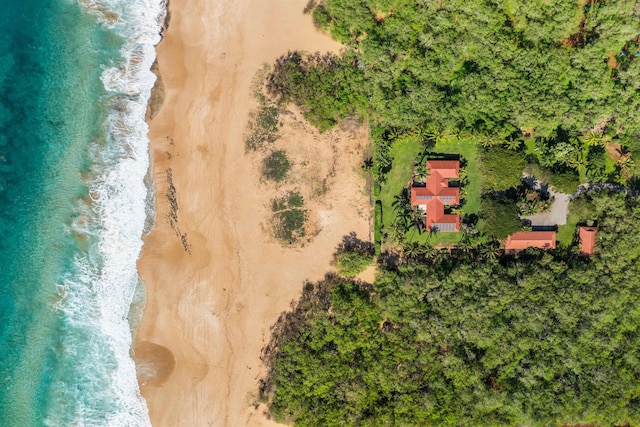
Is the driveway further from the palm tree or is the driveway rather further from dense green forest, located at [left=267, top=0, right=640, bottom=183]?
the palm tree

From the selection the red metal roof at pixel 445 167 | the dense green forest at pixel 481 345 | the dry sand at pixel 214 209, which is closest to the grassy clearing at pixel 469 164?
the red metal roof at pixel 445 167

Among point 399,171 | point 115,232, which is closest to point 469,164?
point 399,171

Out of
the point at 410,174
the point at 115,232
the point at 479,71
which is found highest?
the point at 479,71

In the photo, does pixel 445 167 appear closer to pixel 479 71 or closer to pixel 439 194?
pixel 439 194

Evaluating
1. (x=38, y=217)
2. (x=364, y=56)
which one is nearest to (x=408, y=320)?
(x=364, y=56)

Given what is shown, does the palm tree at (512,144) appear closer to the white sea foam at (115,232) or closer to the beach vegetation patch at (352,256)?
the beach vegetation patch at (352,256)

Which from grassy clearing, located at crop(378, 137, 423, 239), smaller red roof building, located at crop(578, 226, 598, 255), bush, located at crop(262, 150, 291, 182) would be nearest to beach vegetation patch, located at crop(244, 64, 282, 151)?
bush, located at crop(262, 150, 291, 182)

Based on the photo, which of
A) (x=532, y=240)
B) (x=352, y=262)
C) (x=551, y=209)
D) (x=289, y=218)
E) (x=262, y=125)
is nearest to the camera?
(x=352, y=262)
